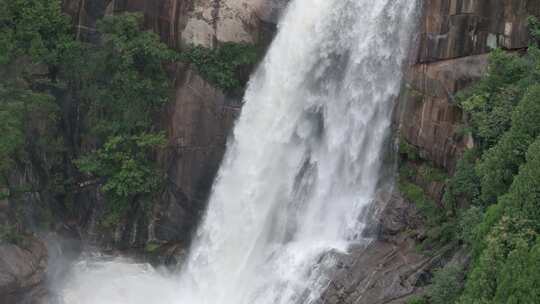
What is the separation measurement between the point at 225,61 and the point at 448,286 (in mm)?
13046

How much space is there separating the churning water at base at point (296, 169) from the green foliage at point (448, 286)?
13.1ft

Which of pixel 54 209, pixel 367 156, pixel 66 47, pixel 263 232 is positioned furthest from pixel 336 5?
pixel 54 209

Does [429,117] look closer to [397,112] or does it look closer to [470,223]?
[397,112]

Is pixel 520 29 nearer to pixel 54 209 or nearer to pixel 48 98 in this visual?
pixel 48 98

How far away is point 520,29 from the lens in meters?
20.9

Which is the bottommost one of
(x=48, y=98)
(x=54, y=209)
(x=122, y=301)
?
(x=122, y=301)

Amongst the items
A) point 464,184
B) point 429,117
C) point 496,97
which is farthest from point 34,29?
point 496,97

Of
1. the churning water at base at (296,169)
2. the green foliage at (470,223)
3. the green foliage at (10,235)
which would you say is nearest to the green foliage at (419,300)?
the green foliage at (470,223)

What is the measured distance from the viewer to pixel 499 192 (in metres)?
18.6

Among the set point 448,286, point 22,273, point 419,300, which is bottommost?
point 22,273

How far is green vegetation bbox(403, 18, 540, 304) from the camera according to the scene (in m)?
16.1

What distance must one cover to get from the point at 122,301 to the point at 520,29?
14.8 metres

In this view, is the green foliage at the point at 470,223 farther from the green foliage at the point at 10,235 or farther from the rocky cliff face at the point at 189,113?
the green foliage at the point at 10,235

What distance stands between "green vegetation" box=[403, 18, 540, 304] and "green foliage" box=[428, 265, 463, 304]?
0.02 m
